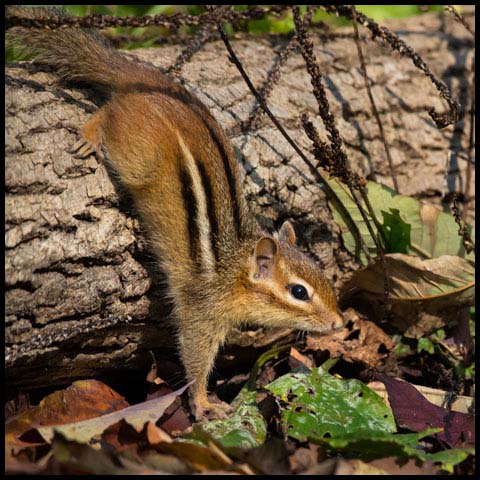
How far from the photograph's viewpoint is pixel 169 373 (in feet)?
11.7

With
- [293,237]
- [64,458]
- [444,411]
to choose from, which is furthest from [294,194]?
[64,458]

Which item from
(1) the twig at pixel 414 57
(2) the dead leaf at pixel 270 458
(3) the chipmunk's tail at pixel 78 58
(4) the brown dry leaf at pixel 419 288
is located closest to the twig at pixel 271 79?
(1) the twig at pixel 414 57

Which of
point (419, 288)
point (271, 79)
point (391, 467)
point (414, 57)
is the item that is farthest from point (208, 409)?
point (414, 57)

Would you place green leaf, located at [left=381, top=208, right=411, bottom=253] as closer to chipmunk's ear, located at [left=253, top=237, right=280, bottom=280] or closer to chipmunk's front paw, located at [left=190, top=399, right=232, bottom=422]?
chipmunk's ear, located at [left=253, top=237, right=280, bottom=280]

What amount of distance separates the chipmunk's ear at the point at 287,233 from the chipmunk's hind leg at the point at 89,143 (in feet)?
3.31

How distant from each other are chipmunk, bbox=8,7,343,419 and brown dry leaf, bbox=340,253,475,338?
1.22 ft

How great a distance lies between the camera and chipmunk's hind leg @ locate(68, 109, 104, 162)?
3.18 meters

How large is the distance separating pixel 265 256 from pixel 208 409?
815mm

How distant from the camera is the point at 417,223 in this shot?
3834 millimetres

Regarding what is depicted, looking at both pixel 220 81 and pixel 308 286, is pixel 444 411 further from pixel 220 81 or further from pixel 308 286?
pixel 220 81

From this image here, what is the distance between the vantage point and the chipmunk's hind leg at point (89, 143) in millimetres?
3176

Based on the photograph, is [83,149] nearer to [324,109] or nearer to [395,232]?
[324,109]

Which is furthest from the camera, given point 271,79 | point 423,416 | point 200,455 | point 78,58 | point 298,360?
point 271,79

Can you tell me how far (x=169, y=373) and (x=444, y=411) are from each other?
1.38m
